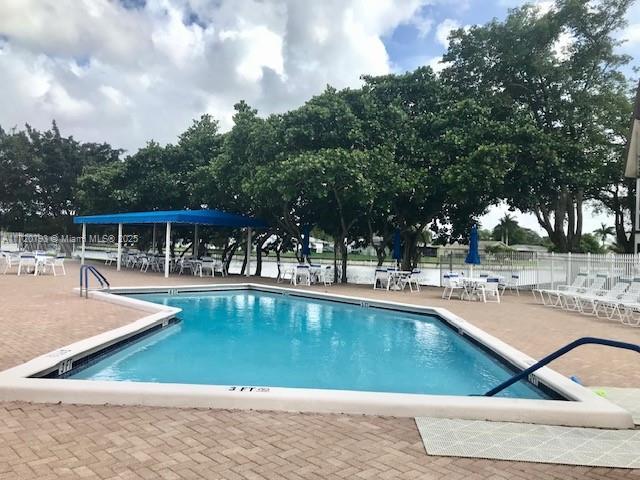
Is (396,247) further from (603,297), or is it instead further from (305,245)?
(603,297)

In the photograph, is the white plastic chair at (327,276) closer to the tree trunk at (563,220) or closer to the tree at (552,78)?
the tree at (552,78)

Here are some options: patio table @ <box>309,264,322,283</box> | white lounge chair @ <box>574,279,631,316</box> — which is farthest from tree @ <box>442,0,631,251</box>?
patio table @ <box>309,264,322,283</box>

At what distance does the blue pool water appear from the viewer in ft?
20.2

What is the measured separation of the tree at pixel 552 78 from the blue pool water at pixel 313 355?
1006 cm

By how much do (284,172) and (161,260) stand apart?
9.36 meters

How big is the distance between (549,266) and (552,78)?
7794 millimetres

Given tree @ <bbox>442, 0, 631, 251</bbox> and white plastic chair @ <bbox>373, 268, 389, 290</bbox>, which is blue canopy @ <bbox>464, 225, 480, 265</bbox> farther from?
tree @ <bbox>442, 0, 631, 251</bbox>

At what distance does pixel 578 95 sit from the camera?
18750 millimetres

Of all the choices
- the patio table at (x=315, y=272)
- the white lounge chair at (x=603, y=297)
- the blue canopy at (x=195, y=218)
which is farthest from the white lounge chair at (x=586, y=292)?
the blue canopy at (x=195, y=218)

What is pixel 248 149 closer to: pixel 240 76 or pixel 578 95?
pixel 240 76

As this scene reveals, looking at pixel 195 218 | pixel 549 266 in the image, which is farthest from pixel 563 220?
pixel 195 218

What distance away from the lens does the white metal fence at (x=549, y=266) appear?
1305 centimetres

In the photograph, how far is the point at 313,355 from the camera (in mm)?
7730

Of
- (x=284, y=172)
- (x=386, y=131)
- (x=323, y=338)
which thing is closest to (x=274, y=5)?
(x=284, y=172)
